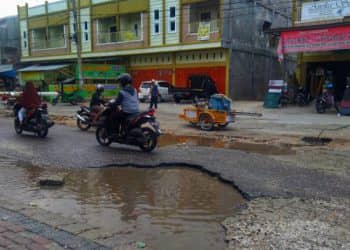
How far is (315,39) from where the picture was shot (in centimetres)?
1872

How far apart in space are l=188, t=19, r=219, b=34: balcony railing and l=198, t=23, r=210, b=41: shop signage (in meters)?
0.02

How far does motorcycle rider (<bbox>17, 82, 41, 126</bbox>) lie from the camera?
11.2 m

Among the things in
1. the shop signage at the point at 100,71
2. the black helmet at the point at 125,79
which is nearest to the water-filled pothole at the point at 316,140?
the black helmet at the point at 125,79

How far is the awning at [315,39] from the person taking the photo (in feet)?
58.6

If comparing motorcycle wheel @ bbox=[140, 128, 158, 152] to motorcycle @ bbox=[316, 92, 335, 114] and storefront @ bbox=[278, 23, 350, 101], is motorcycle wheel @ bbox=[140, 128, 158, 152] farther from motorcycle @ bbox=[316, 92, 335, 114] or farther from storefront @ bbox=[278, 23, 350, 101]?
storefront @ bbox=[278, 23, 350, 101]

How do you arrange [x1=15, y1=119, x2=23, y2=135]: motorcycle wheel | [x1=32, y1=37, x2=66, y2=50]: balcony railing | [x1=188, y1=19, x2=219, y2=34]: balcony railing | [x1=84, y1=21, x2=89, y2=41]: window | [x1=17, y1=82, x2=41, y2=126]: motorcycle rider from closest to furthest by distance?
[x1=17, y1=82, x2=41, y2=126]: motorcycle rider → [x1=15, y1=119, x2=23, y2=135]: motorcycle wheel → [x1=188, y1=19, x2=219, y2=34]: balcony railing → [x1=84, y1=21, x2=89, y2=41]: window → [x1=32, y1=37, x2=66, y2=50]: balcony railing

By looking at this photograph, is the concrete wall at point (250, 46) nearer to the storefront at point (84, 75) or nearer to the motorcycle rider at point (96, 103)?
the storefront at point (84, 75)

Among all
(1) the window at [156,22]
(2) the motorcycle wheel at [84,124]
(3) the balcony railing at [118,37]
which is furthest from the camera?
(3) the balcony railing at [118,37]

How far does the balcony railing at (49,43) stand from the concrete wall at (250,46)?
1858 centimetres

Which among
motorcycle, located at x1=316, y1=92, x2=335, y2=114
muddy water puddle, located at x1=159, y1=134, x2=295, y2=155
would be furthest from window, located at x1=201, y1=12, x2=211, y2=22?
muddy water puddle, located at x1=159, y1=134, x2=295, y2=155

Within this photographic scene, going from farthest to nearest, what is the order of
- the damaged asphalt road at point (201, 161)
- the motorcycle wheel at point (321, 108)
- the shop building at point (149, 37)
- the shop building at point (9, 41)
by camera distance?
1. the shop building at point (9, 41)
2. the shop building at point (149, 37)
3. the motorcycle wheel at point (321, 108)
4. the damaged asphalt road at point (201, 161)

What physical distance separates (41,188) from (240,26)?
2400 cm

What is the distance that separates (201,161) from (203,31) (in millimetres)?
20665

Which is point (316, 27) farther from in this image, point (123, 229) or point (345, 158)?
point (123, 229)
